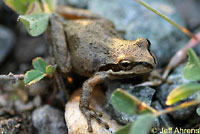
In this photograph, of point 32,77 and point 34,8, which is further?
point 34,8

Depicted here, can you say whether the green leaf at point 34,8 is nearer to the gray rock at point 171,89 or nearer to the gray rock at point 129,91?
the gray rock at point 129,91

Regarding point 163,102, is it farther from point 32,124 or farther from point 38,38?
point 38,38

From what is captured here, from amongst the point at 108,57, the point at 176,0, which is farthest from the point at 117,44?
the point at 176,0

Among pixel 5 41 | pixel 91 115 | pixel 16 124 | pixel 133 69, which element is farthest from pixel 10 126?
pixel 5 41

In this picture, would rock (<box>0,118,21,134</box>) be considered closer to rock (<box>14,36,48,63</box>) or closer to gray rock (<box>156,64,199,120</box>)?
rock (<box>14,36,48,63</box>)

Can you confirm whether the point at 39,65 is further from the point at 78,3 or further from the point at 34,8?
the point at 78,3

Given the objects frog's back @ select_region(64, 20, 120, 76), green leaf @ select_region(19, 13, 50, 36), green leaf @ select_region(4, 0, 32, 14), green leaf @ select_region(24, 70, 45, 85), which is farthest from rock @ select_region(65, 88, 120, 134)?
green leaf @ select_region(4, 0, 32, 14)
